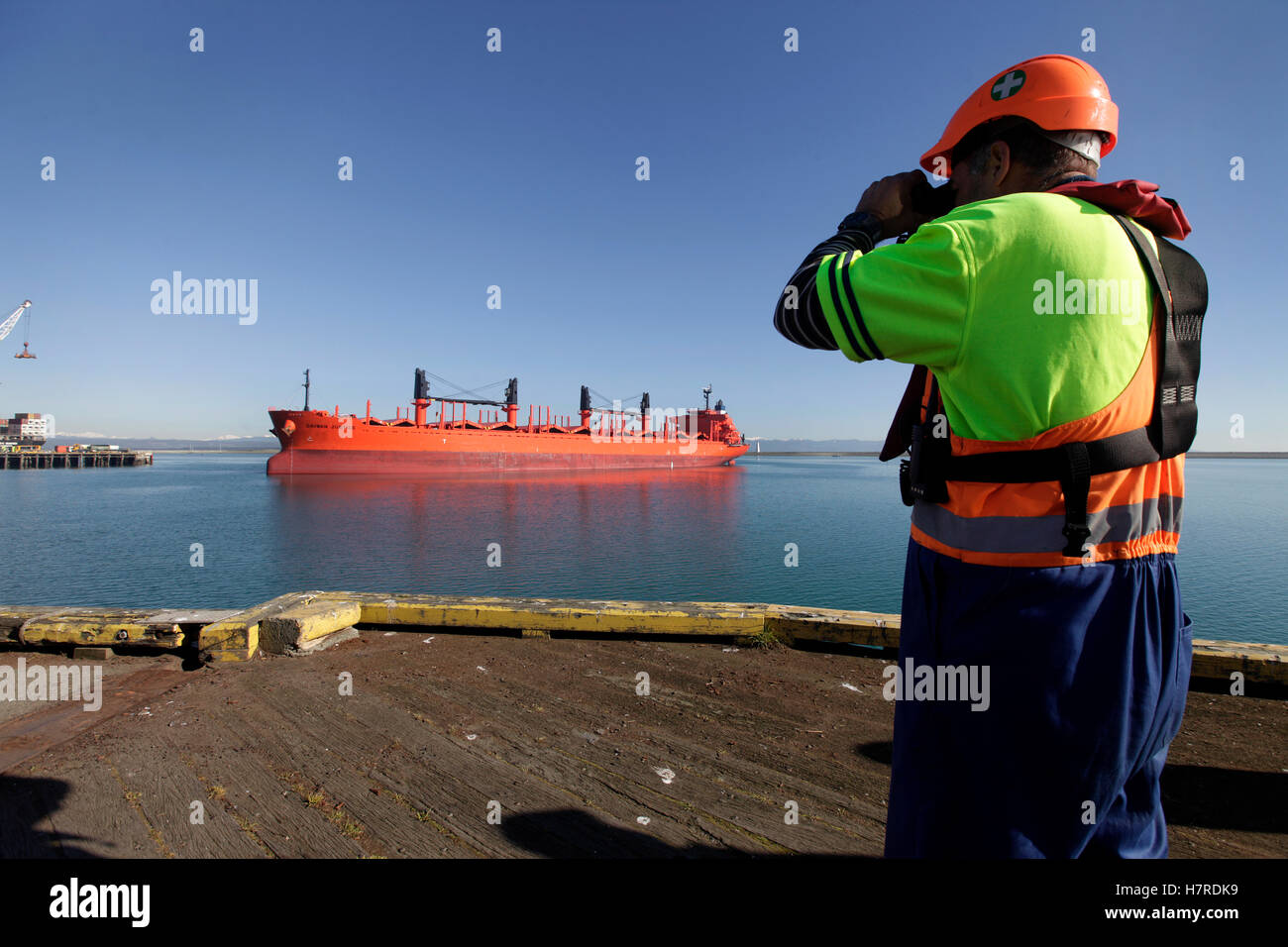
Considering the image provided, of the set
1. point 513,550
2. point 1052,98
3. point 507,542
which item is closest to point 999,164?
point 1052,98

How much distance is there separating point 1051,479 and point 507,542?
1951 cm

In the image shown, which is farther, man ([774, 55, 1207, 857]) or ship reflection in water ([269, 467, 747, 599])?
ship reflection in water ([269, 467, 747, 599])

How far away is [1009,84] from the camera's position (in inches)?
47.2

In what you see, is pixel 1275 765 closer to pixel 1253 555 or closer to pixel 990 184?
pixel 990 184

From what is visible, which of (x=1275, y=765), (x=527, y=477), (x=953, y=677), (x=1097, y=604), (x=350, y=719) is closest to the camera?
(x=1097, y=604)

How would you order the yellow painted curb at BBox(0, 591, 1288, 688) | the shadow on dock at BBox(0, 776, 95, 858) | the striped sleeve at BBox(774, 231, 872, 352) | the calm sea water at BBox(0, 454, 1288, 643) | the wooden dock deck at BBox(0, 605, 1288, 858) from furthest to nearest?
the calm sea water at BBox(0, 454, 1288, 643), the yellow painted curb at BBox(0, 591, 1288, 688), the wooden dock deck at BBox(0, 605, 1288, 858), the shadow on dock at BBox(0, 776, 95, 858), the striped sleeve at BBox(774, 231, 872, 352)

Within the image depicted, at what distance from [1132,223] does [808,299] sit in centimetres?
54

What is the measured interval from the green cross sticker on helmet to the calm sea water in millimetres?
11802

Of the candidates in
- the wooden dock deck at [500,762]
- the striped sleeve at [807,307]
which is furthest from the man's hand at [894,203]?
the wooden dock deck at [500,762]

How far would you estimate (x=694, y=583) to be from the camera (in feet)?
46.4

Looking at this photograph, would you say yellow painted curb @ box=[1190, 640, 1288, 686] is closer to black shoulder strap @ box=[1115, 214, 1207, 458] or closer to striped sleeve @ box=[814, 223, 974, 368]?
black shoulder strap @ box=[1115, 214, 1207, 458]

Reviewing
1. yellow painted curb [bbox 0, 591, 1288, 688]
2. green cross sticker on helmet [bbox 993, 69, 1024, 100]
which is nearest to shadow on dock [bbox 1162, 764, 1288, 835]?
yellow painted curb [bbox 0, 591, 1288, 688]

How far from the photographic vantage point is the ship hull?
45.7 metres
